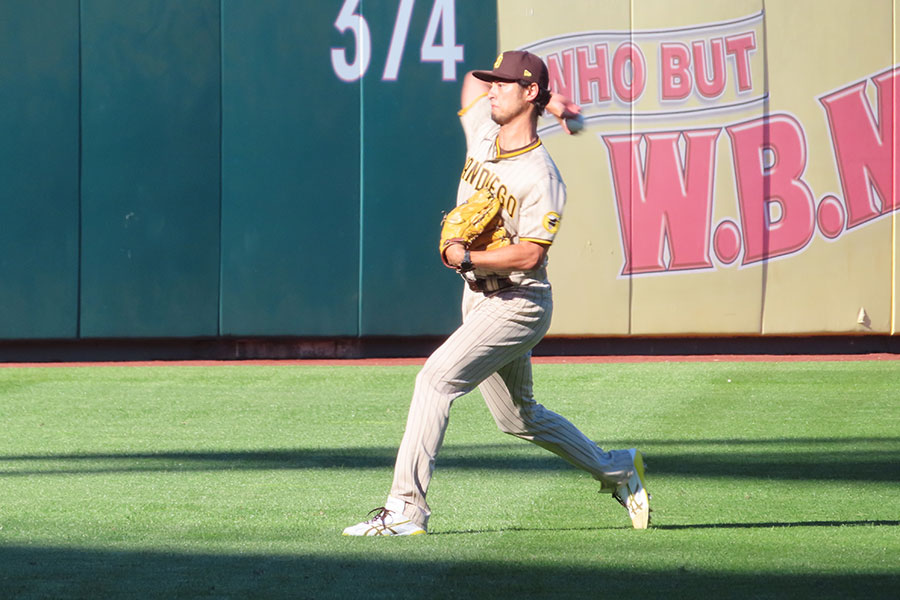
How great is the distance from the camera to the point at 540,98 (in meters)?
4.83

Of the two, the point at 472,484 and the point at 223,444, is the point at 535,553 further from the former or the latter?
the point at 223,444

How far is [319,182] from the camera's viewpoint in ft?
40.4

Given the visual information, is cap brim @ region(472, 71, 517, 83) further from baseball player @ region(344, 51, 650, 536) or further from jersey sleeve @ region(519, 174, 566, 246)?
jersey sleeve @ region(519, 174, 566, 246)

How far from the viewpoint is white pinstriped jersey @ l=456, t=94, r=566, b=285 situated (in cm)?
464

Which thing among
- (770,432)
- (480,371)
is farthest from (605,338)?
(480,371)

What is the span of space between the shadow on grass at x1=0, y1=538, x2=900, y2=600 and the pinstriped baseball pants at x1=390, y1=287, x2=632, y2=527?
0.38 meters

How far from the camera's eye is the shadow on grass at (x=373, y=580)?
3.78 m

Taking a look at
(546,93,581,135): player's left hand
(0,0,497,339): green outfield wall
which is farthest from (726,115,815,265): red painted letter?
(546,93,581,135): player's left hand

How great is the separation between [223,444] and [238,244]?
16.1 ft

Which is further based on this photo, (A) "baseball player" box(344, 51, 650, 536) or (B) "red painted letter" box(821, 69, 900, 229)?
(B) "red painted letter" box(821, 69, 900, 229)

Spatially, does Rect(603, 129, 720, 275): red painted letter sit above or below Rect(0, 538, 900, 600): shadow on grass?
above

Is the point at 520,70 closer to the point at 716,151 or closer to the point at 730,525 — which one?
the point at 730,525

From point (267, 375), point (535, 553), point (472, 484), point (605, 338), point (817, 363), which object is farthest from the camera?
point (605, 338)

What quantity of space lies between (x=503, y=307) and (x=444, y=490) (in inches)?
66.5
